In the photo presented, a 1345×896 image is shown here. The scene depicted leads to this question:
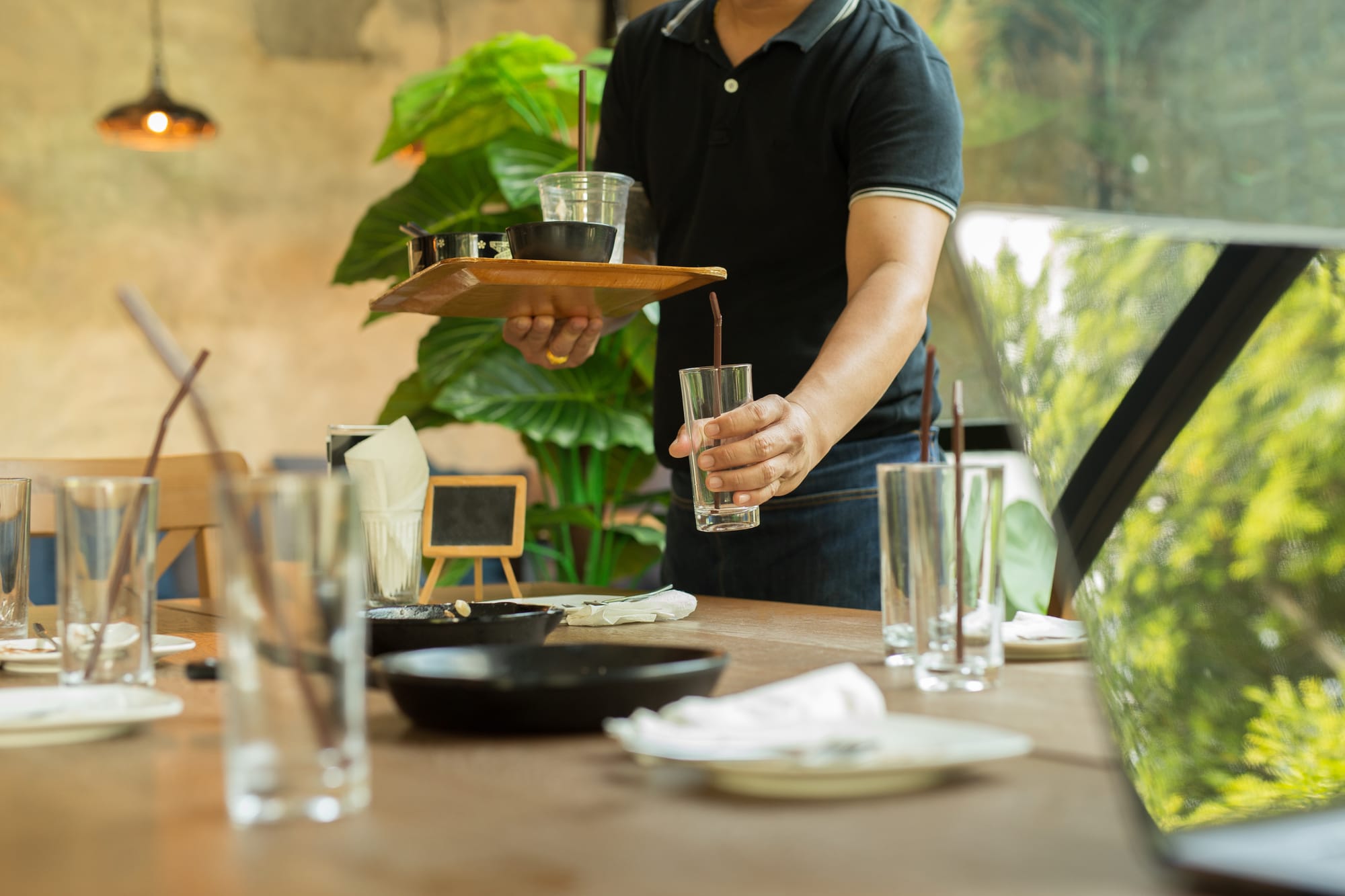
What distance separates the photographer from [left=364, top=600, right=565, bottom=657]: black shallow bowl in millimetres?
817

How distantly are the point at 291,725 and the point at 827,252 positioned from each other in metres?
1.26

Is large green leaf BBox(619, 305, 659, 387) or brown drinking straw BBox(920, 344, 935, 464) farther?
large green leaf BBox(619, 305, 659, 387)

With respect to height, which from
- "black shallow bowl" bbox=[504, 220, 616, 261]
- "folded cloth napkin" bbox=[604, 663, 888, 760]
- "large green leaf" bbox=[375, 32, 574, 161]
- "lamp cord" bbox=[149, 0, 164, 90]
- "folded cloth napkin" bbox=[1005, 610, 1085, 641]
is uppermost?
"lamp cord" bbox=[149, 0, 164, 90]

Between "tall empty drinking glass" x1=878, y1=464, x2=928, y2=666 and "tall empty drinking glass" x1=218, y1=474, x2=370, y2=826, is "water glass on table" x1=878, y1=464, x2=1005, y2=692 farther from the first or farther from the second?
"tall empty drinking glass" x1=218, y1=474, x2=370, y2=826

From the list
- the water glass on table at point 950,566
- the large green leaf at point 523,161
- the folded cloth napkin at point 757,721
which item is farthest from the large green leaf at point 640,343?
the folded cloth napkin at point 757,721

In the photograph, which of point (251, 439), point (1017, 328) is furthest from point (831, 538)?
point (251, 439)

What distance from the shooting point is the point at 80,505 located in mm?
712

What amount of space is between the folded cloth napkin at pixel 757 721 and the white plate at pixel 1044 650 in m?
0.30

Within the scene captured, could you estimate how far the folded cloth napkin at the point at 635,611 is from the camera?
109 cm

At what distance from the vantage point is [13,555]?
41.9 inches

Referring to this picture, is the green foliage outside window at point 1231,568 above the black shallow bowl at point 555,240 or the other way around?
the other way around

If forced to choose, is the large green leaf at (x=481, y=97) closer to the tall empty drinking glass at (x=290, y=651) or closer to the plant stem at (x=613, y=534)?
the plant stem at (x=613, y=534)

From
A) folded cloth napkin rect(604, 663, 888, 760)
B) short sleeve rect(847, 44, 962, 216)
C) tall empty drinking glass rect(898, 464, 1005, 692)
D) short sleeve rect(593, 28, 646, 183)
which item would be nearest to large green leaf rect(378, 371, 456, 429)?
short sleeve rect(593, 28, 646, 183)

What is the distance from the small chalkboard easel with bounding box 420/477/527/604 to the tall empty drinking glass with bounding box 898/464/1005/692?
1.93 ft
